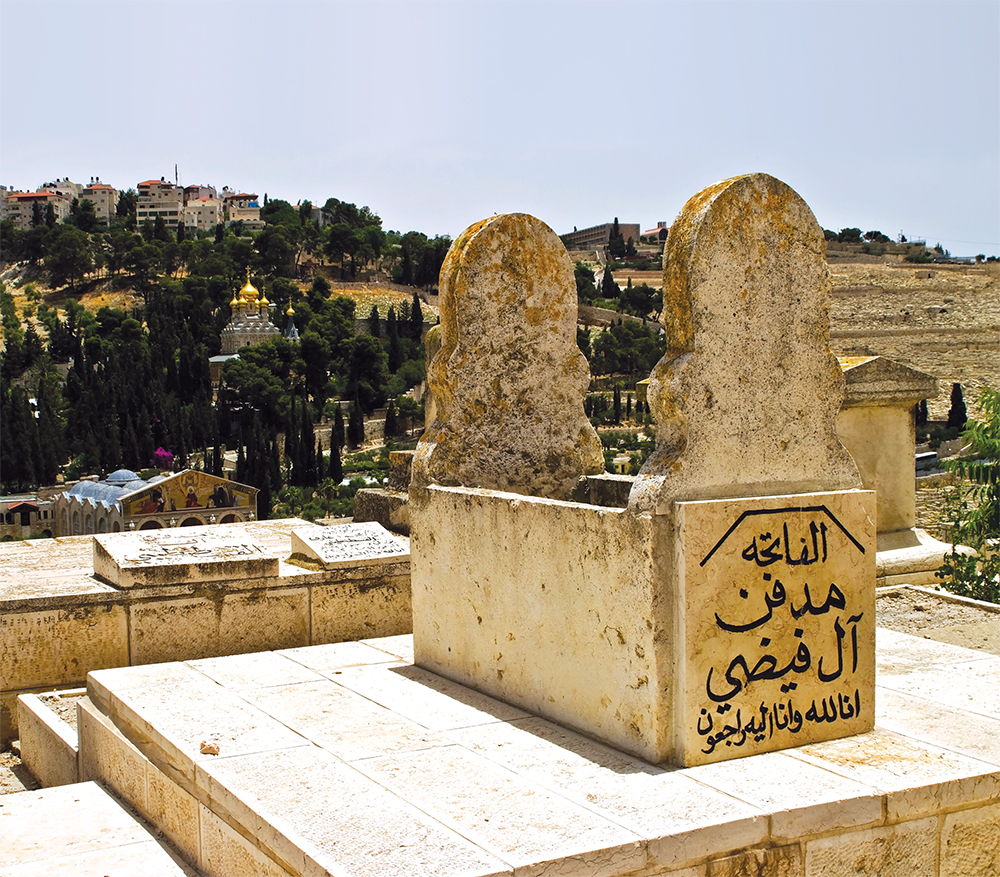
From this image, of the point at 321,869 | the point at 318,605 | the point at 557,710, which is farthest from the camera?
the point at 318,605

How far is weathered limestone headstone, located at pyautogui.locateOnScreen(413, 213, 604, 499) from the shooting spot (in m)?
4.91

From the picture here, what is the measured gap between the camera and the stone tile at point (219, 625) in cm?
562

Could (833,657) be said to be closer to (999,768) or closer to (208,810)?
(999,768)

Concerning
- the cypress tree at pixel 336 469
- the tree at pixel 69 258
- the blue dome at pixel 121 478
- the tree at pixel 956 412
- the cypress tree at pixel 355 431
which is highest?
the tree at pixel 69 258

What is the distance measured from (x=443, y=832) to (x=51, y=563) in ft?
14.2

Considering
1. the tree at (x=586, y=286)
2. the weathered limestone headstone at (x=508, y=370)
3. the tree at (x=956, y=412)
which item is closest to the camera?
the weathered limestone headstone at (x=508, y=370)

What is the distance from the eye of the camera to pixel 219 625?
228 inches

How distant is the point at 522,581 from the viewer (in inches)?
166

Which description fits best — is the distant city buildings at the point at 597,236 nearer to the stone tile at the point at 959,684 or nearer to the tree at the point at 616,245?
the tree at the point at 616,245

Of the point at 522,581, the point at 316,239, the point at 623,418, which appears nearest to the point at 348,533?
the point at 522,581

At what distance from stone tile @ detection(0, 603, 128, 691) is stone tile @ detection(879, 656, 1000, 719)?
3.59 meters

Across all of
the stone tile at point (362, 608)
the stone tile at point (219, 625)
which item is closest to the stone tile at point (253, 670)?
the stone tile at point (219, 625)

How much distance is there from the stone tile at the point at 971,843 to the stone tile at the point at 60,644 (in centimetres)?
388

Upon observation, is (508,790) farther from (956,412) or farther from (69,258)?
(69,258)
